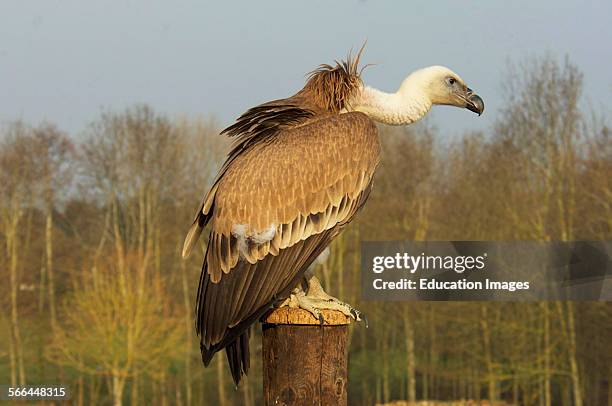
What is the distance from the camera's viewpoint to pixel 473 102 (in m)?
6.23

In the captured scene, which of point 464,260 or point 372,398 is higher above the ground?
→ point 464,260

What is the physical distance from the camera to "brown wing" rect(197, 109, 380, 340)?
5.04 m

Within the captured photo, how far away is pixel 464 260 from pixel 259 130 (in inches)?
596

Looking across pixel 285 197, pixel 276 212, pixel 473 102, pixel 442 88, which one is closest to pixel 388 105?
pixel 442 88

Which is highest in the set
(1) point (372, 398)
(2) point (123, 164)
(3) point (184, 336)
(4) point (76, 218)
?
(2) point (123, 164)

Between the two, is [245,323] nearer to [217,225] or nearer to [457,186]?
[217,225]

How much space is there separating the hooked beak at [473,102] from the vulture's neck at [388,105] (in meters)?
0.51

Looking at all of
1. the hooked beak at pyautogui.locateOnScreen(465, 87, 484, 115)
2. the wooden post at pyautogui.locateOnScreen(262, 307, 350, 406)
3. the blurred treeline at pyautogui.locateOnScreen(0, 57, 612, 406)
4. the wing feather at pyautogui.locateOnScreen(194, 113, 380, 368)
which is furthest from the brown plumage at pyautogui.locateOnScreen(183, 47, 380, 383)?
the blurred treeline at pyautogui.locateOnScreen(0, 57, 612, 406)

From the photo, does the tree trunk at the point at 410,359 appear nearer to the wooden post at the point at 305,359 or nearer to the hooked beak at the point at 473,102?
the hooked beak at the point at 473,102

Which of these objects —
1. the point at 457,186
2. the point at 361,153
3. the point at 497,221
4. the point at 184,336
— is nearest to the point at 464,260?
the point at 497,221

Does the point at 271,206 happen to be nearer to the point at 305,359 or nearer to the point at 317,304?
the point at 317,304

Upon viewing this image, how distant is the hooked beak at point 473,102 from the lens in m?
→ 6.22

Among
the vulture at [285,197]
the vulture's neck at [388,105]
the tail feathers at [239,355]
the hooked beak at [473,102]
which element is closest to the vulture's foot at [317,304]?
the vulture at [285,197]

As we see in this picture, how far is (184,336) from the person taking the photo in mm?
28219
